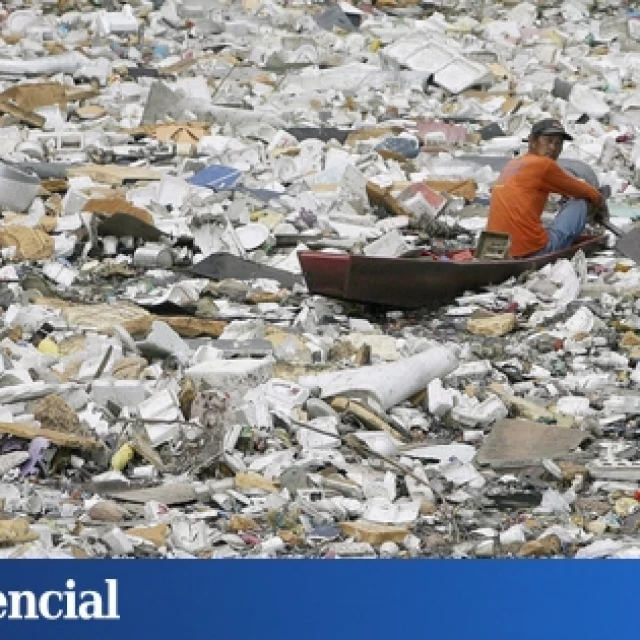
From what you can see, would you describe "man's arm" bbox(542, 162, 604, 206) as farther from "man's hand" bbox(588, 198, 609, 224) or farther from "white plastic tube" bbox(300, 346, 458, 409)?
"white plastic tube" bbox(300, 346, 458, 409)

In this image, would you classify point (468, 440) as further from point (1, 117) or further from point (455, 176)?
point (1, 117)

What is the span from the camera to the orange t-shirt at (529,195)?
9781 millimetres

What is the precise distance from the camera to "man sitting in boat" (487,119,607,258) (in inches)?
384

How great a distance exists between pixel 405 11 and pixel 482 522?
13.4m

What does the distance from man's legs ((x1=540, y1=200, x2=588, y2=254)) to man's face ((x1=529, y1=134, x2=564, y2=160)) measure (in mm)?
342

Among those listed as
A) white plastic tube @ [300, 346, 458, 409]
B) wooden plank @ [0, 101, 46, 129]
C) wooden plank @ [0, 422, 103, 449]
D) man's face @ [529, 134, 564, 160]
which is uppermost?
man's face @ [529, 134, 564, 160]

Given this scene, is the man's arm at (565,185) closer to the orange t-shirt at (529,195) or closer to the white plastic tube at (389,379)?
the orange t-shirt at (529,195)

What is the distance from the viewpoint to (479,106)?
15070 mm

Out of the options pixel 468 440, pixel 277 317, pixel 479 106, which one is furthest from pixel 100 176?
pixel 468 440

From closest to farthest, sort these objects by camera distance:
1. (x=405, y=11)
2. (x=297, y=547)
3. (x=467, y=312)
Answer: (x=297, y=547) < (x=467, y=312) < (x=405, y=11)

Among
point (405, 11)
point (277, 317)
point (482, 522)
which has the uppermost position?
point (482, 522)

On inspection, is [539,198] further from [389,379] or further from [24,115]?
[24,115]

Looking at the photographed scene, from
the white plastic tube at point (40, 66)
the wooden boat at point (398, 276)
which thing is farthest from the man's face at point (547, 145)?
the white plastic tube at point (40, 66)

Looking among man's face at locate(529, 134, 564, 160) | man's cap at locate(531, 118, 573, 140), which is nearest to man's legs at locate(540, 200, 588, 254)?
man's face at locate(529, 134, 564, 160)
